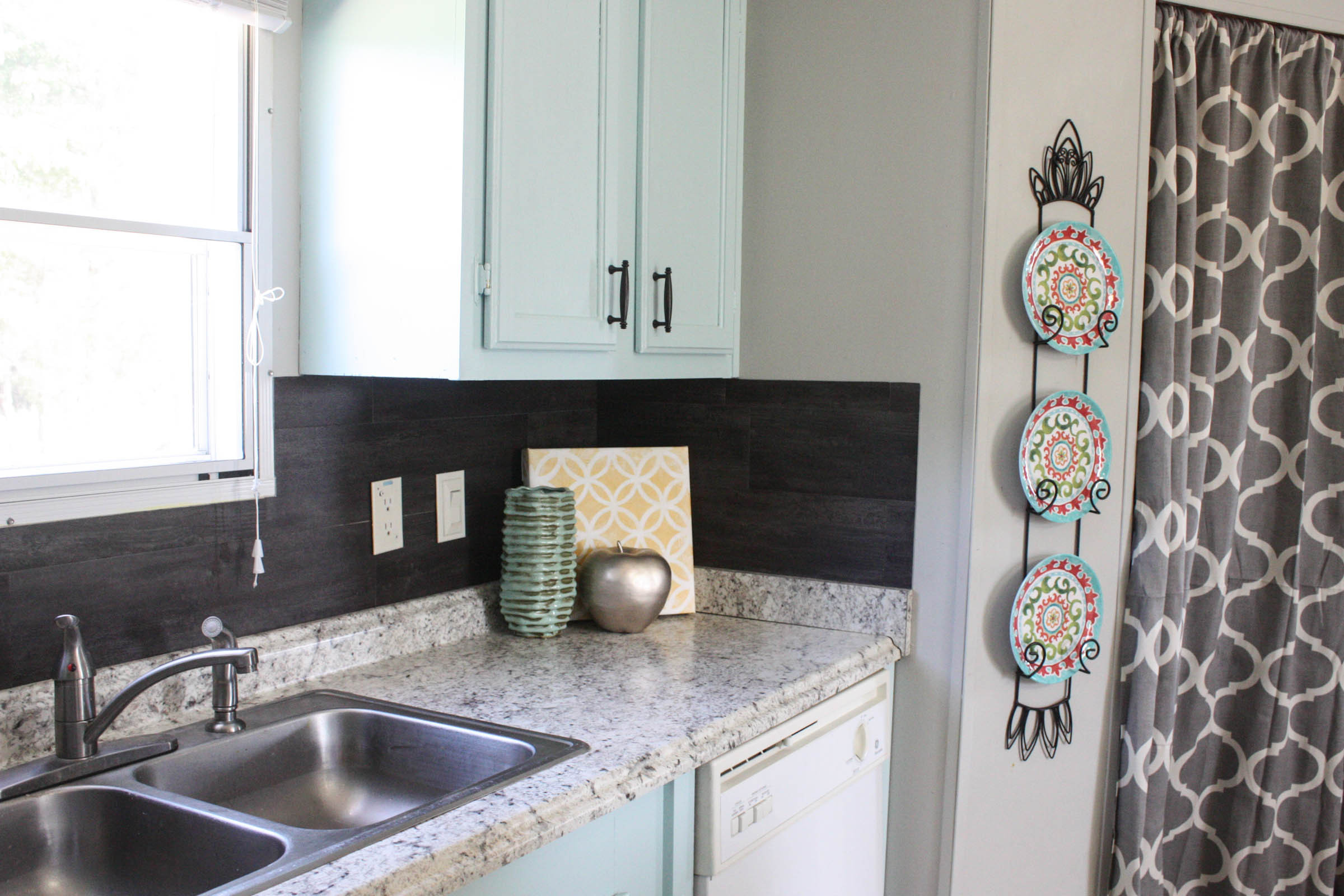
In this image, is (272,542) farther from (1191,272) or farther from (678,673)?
(1191,272)

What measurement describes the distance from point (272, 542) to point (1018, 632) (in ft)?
4.38

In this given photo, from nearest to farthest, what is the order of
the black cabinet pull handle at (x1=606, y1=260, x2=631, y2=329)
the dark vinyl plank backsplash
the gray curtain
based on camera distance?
the dark vinyl plank backsplash < the black cabinet pull handle at (x1=606, y1=260, x2=631, y2=329) < the gray curtain

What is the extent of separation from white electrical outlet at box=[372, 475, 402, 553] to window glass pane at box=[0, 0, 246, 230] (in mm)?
A: 507

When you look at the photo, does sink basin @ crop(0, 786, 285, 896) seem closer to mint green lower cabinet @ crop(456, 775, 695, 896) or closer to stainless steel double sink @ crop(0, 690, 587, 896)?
stainless steel double sink @ crop(0, 690, 587, 896)

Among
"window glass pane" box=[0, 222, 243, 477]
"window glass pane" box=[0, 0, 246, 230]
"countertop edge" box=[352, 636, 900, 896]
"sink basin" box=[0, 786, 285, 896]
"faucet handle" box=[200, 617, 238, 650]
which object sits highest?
"window glass pane" box=[0, 0, 246, 230]

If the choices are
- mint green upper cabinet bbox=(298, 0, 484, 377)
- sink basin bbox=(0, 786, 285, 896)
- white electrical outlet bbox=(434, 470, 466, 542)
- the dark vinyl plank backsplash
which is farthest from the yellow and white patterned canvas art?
sink basin bbox=(0, 786, 285, 896)

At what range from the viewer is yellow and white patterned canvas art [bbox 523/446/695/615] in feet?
7.38

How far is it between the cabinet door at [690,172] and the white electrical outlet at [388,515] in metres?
0.50

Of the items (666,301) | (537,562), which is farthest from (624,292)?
(537,562)

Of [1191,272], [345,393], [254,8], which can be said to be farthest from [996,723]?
[254,8]

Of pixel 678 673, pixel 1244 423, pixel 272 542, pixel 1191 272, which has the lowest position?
pixel 678 673

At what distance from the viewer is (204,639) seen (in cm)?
164

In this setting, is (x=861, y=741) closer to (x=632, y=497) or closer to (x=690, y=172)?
(x=632, y=497)

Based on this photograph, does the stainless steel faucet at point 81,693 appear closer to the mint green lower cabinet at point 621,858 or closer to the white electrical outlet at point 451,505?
the mint green lower cabinet at point 621,858
